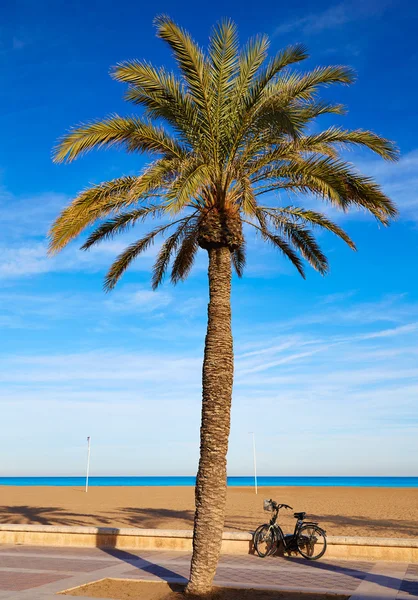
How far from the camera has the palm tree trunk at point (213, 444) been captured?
10164mm

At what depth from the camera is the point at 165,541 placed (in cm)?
1469

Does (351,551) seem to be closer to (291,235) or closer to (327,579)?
(327,579)

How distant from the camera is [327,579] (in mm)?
11094

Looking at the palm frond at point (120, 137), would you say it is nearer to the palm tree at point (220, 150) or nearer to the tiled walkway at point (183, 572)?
the palm tree at point (220, 150)

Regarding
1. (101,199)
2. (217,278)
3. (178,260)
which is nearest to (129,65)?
(101,199)

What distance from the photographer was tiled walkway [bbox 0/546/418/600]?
10.2 m

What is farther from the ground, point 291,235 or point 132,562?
point 291,235

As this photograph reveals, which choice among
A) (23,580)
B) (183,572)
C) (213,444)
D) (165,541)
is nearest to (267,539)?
(183,572)

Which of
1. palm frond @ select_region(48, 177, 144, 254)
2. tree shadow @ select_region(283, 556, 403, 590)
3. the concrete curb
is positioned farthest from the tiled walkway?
palm frond @ select_region(48, 177, 144, 254)

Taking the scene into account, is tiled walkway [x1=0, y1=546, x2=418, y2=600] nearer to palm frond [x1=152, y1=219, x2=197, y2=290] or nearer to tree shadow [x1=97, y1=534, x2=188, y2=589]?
tree shadow [x1=97, y1=534, x2=188, y2=589]

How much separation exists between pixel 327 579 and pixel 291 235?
24.7ft

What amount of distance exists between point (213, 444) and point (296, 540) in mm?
4743

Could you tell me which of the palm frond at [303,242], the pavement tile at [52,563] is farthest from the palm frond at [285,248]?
the pavement tile at [52,563]

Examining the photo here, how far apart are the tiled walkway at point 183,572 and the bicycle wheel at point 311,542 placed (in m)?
0.27
